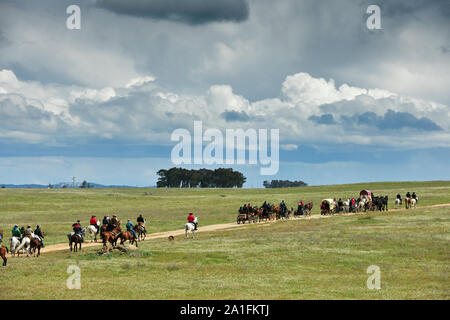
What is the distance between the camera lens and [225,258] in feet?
113

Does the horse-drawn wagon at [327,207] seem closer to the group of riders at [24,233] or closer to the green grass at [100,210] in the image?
the green grass at [100,210]

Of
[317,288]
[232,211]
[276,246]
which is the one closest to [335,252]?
[276,246]

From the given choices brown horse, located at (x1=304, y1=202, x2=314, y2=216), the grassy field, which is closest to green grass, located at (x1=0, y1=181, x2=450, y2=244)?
brown horse, located at (x1=304, y1=202, x2=314, y2=216)

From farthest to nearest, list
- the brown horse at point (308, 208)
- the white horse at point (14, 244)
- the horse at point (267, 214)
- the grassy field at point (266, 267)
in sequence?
the brown horse at point (308, 208)
the horse at point (267, 214)
the white horse at point (14, 244)
the grassy field at point (266, 267)

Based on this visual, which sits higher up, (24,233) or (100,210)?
(24,233)

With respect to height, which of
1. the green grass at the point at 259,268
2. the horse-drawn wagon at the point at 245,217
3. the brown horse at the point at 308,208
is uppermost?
the brown horse at the point at 308,208

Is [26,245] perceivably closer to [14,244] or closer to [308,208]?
[14,244]

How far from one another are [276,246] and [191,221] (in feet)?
42.0

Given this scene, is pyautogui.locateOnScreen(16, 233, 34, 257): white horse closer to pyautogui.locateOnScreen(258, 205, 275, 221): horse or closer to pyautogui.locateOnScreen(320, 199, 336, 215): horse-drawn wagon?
pyautogui.locateOnScreen(258, 205, 275, 221): horse

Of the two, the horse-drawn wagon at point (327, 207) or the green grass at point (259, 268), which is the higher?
the horse-drawn wagon at point (327, 207)

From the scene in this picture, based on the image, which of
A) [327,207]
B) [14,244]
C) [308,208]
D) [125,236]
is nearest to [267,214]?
[308,208]

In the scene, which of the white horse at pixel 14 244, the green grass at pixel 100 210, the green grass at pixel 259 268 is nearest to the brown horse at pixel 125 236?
the green grass at pixel 259 268

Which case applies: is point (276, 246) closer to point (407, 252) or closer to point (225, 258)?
point (225, 258)
